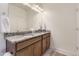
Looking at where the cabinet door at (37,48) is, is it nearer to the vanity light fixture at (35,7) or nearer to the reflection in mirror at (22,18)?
the reflection in mirror at (22,18)

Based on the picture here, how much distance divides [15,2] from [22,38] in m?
0.55

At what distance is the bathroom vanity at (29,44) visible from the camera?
154 centimetres

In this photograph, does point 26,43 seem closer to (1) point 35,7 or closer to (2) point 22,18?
(2) point 22,18

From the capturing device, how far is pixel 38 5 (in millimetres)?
1662

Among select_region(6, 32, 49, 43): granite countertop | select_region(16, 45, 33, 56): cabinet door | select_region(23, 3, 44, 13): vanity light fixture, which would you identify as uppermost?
select_region(23, 3, 44, 13): vanity light fixture

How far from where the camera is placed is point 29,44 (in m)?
1.63

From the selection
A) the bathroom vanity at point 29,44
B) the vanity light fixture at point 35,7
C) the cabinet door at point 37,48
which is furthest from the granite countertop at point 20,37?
the vanity light fixture at point 35,7

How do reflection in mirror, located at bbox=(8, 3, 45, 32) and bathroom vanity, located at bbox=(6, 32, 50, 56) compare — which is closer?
bathroom vanity, located at bbox=(6, 32, 50, 56)

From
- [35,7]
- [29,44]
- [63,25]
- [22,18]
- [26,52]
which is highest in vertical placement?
[35,7]

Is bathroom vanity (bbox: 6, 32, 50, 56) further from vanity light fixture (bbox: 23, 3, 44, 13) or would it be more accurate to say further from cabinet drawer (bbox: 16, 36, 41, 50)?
vanity light fixture (bbox: 23, 3, 44, 13)

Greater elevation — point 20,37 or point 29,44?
point 20,37

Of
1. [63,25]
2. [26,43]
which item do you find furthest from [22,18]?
[63,25]

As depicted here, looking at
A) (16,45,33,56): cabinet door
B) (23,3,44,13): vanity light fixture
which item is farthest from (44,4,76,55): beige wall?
(16,45,33,56): cabinet door

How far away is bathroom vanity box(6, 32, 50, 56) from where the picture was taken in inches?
60.6
